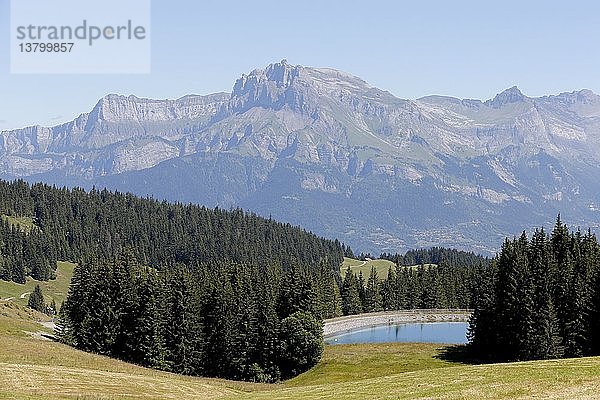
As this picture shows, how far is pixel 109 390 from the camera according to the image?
63.4m

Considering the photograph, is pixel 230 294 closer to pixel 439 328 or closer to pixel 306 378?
pixel 306 378

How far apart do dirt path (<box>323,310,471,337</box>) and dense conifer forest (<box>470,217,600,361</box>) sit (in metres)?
58.4

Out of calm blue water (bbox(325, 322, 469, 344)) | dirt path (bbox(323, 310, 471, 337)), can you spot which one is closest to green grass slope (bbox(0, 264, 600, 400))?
calm blue water (bbox(325, 322, 469, 344))

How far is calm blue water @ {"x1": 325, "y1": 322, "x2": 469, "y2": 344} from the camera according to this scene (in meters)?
154

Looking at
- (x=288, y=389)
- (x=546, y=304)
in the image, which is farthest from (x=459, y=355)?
(x=288, y=389)

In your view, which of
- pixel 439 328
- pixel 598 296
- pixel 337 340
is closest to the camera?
pixel 598 296

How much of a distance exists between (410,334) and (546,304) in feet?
211

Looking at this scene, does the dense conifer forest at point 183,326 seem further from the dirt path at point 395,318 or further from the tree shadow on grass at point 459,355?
the dirt path at point 395,318

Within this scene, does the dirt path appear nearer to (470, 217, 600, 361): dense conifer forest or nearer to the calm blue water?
the calm blue water

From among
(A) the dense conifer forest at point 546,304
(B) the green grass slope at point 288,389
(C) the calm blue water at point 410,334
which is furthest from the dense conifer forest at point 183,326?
(C) the calm blue water at point 410,334

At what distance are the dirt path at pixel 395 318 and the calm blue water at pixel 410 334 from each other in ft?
10.5

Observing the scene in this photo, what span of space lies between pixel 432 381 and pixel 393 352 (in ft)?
196

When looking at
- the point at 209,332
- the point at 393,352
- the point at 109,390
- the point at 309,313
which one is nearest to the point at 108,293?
the point at 209,332

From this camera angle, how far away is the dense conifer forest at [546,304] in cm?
10175
